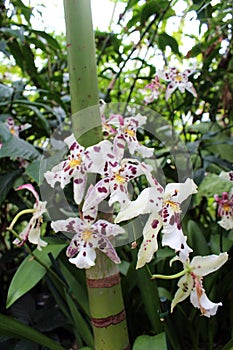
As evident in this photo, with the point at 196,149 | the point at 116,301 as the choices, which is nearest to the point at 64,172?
the point at 116,301

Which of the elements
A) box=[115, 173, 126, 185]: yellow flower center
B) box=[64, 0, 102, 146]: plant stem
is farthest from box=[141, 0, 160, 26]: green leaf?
box=[115, 173, 126, 185]: yellow flower center

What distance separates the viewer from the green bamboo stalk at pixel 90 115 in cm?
60

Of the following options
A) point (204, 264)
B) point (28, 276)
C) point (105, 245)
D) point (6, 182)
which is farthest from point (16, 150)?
point (204, 264)

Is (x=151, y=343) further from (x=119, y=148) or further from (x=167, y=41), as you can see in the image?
(x=167, y=41)

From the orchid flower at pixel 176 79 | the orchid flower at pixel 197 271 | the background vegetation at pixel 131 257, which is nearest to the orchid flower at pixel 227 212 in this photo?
the background vegetation at pixel 131 257

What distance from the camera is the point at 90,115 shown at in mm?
613

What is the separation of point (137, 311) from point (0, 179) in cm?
42

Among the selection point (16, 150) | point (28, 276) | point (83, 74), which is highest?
point (83, 74)

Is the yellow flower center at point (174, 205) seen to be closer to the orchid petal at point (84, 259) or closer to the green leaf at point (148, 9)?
the orchid petal at point (84, 259)

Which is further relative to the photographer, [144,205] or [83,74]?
→ [83,74]

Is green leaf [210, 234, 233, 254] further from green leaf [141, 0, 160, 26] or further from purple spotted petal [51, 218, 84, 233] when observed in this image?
green leaf [141, 0, 160, 26]

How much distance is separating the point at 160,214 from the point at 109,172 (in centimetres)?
8

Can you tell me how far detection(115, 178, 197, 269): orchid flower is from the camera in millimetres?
462

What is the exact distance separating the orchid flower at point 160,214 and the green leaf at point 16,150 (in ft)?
1.27
